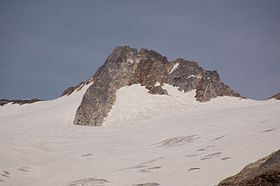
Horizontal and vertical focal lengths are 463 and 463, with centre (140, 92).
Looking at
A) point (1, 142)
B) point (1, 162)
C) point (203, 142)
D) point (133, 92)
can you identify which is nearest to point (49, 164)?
point (1, 162)

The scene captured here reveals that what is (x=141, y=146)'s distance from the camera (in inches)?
1849

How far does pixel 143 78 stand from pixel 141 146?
3919cm

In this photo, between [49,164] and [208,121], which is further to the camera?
[208,121]

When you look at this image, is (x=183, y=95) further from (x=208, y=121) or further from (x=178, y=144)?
(x=178, y=144)

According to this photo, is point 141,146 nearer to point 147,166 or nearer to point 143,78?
point 147,166

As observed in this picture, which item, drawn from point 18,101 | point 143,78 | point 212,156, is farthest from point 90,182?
point 18,101

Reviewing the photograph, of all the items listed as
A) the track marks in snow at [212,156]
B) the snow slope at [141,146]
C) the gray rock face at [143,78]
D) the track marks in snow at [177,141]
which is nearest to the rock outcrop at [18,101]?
the gray rock face at [143,78]

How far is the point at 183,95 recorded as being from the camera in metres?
80.1

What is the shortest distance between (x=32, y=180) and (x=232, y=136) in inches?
694

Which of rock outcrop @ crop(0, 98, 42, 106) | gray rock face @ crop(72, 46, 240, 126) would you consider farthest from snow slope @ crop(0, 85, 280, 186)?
rock outcrop @ crop(0, 98, 42, 106)

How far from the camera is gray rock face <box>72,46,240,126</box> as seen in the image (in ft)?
247

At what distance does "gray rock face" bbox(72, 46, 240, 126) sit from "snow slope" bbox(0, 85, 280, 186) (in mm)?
3456

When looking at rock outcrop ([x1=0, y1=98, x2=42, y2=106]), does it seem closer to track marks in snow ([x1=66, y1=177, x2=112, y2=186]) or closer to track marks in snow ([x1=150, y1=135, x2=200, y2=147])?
track marks in snow ([x1=150, y1=135, x2=200, y2=147])

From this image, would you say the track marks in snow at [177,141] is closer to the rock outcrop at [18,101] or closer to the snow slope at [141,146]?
the snow slope at [141,146]
